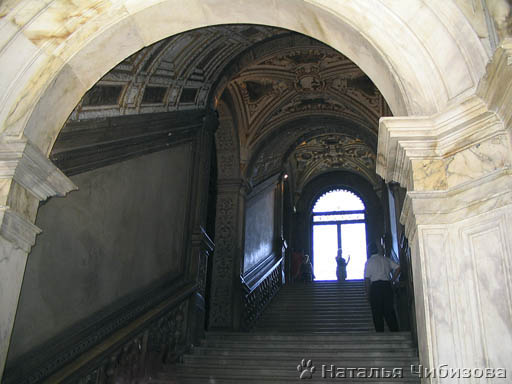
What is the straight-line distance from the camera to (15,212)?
325 centimetres

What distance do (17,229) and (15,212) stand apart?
0.35 feet

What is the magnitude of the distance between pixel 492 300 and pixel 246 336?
4.30 m

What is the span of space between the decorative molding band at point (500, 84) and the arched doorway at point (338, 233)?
518 inches

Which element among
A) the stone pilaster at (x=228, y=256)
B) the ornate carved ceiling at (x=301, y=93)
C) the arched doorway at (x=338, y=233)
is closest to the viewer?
the stone pilaster at (x=228, y=256)

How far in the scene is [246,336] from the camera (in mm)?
6410

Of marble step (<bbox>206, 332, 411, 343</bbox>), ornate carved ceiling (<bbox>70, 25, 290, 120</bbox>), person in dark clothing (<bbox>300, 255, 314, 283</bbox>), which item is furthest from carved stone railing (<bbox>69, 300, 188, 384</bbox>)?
person in dark clothing (<bbox>300, 255, 314, 283</bbox>)

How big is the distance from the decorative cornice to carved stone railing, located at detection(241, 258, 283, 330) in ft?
20.9

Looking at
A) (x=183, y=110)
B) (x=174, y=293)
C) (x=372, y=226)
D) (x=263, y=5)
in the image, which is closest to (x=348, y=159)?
(x=372, y=226)

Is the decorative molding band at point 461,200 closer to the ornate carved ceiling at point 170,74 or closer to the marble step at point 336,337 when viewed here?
the ornate carved ceiling at point 170,74

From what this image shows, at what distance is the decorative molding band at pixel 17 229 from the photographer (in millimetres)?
3176

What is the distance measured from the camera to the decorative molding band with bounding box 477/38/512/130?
2355mm

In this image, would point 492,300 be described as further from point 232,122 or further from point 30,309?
point 232,122

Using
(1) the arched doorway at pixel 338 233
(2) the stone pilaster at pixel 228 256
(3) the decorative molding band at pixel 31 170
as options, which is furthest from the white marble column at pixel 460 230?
(1) the arched doorway at pixel 338 233

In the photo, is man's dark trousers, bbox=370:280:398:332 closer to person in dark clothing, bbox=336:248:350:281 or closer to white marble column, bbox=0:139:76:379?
white marble column, bbox=0:139:76:379
